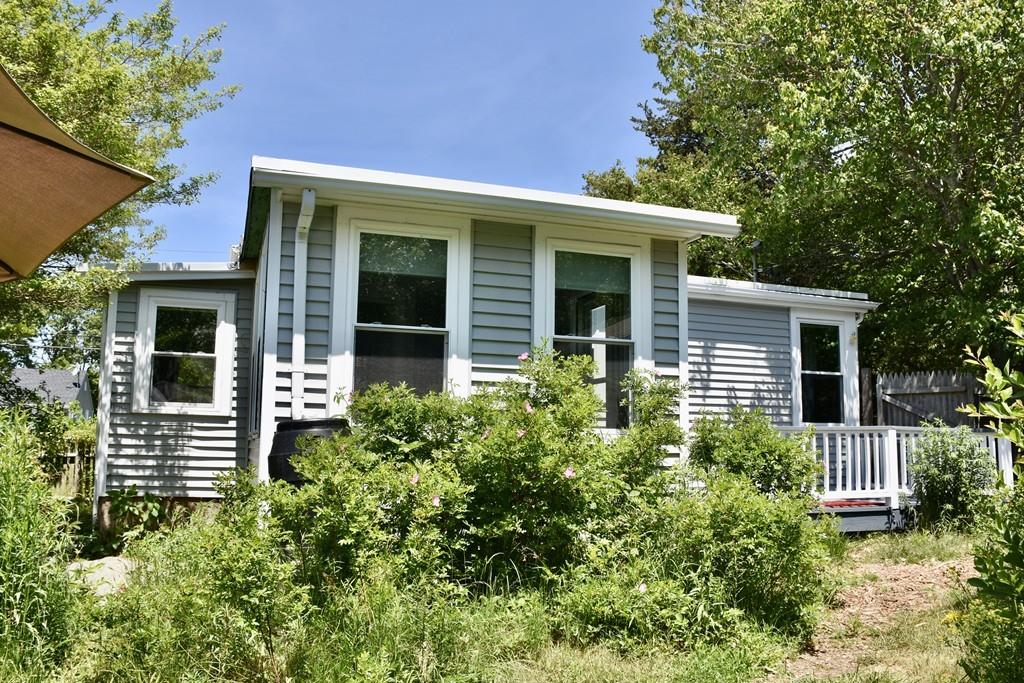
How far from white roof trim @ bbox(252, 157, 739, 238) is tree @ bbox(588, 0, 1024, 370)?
4.76 meters

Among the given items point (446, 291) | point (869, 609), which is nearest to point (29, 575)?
point (446, 291)

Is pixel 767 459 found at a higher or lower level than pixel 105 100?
lower

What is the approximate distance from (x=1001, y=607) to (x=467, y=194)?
16.3 ft

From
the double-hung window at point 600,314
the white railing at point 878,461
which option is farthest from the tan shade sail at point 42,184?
the white railing at point 878,461

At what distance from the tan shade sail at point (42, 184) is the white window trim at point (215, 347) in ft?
17.3

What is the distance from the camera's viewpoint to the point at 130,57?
46.2 feet

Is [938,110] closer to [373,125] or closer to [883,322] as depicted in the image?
[883,322]

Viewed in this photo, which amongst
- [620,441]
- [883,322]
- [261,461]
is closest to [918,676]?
[620,441]

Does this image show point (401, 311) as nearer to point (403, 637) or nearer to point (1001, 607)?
point (403, 637)

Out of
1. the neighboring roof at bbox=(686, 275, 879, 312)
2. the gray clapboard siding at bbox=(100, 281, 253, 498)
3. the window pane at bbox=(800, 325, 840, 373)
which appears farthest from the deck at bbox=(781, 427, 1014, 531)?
the gray clapboard siding at bbox=(100, 281, 253, 498)

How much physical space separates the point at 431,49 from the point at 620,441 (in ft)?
40.5

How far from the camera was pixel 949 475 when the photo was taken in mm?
8820

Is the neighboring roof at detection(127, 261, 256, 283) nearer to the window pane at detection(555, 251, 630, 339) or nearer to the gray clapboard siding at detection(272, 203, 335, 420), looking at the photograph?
the gray clapboard siding at detection(272, 203, 335, 420)

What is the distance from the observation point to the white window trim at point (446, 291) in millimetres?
7094
